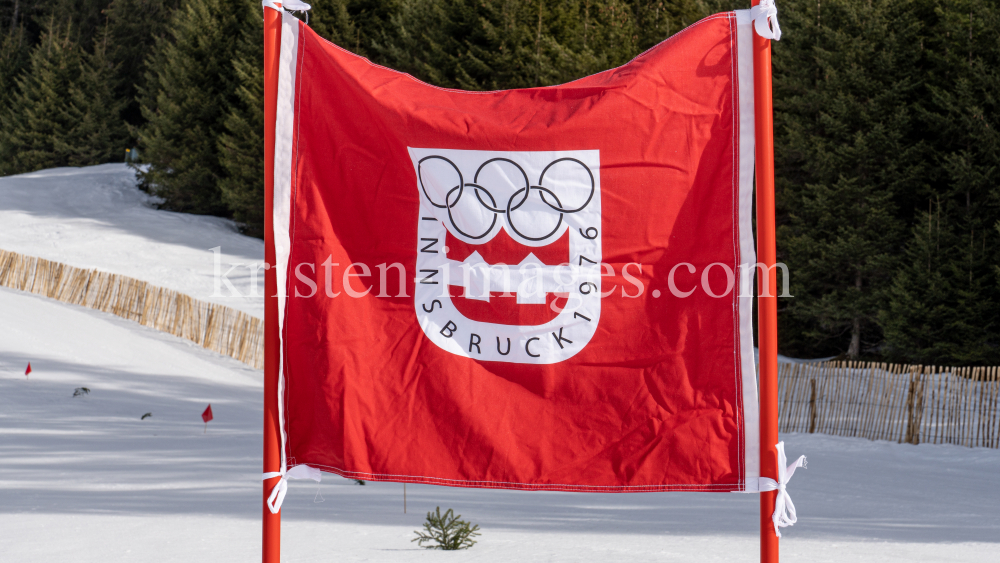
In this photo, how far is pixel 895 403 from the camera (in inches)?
499

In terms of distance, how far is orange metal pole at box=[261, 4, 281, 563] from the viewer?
3068 mm

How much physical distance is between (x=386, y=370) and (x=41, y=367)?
39.2 feet

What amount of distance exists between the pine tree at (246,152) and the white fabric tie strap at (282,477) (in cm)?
2797

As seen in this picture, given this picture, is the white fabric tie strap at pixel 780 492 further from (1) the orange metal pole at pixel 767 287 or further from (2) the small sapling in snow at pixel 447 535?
(2) the small sapling in snow at pixel 447 535

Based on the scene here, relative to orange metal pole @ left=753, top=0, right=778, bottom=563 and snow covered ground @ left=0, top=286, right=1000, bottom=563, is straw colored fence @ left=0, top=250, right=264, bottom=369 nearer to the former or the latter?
snow covered ground @ left=0, top=286, right=1000, bottom=563

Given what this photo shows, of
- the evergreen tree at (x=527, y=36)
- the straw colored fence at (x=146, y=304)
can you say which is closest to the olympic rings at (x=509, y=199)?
the straw colored fence at (x=146, y=304)

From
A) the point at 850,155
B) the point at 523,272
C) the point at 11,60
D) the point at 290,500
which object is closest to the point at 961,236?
the point at 850,155

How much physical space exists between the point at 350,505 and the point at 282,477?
4.18m

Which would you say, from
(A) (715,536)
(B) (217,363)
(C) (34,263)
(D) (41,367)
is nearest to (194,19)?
(C) (34,263)

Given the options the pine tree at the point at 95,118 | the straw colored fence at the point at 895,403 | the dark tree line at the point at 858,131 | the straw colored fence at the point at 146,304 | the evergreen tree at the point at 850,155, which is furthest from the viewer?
the pine tree at the point at 95,118

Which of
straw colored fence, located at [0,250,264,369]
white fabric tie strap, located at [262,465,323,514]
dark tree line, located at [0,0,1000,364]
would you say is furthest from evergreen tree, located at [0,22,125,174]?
white fabric tie strap, located at [262,465,323,514]

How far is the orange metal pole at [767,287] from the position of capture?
2.90 meters

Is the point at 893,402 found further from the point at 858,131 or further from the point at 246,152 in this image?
the point at 246,152

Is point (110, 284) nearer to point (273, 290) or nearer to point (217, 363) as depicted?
point (217, 363)
